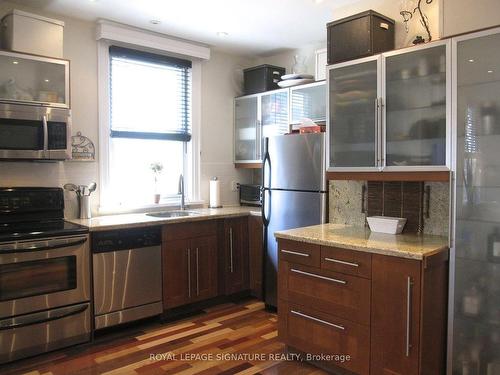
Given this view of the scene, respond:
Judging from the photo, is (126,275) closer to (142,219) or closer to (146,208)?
(142,219)

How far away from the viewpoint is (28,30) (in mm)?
3086

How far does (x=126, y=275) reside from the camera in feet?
10.9

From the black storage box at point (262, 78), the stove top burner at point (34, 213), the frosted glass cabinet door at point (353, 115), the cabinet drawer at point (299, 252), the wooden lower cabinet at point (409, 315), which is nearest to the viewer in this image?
the wooden lower cabinet at point (409, 315)

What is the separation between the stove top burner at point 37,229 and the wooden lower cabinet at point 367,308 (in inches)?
61.7

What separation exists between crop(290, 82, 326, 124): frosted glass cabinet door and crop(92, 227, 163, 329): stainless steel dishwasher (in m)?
1.75

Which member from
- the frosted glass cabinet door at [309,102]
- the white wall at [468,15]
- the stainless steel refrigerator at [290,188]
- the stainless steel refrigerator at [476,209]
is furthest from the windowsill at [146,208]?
the white wall at [468,15]

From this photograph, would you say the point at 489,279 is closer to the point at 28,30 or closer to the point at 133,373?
the point at 133,373

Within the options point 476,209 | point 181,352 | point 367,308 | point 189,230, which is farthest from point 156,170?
point 476,209

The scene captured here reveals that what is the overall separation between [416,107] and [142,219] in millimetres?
2286

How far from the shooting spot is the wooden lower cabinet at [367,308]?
7.36 feet

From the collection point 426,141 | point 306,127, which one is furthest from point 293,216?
point 426,141

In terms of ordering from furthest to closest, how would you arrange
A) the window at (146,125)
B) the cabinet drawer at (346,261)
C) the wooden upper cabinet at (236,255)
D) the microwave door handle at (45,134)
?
the wooden upper cabinet at (236,255) → the window at (146,125) → the microwave door handle at (45,134) → the cabinet drawer at (346,261)

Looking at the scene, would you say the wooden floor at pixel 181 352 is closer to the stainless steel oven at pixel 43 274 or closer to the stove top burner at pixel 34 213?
the stainless steel oven at pixel 43 274

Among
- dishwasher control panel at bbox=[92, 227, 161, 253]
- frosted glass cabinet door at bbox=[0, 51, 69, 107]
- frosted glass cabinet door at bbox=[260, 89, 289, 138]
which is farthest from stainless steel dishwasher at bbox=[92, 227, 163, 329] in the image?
frosted glass cabinet door at bbox=[260, 89, 289, 138]
